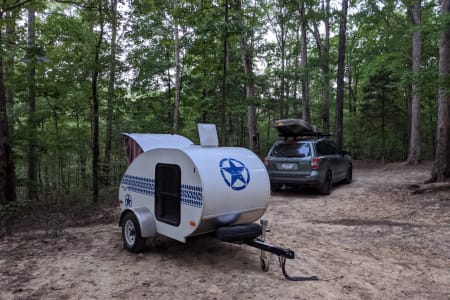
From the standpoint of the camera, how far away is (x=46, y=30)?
28.7ft

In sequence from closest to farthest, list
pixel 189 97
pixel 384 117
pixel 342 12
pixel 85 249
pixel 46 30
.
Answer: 1. pixel 85 249
2. pixel 46 30
3. pixel 342 12
4. pixel 189 97
5. pixel 384 117

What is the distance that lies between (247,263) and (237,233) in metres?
0.56

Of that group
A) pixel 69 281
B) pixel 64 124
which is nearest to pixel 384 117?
pixel 64 124

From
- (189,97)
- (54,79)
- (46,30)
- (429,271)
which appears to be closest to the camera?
(429,271)

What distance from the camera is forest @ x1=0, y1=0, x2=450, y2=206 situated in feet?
27.2

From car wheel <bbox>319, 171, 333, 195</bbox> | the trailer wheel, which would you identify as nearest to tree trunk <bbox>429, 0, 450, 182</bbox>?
car wheel <bbox>319, 171, 333, 195</bbox>

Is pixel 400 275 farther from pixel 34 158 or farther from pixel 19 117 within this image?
pixel 19 117

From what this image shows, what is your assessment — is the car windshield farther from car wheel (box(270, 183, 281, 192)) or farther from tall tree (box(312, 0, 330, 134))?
tall tree (box(312, 0, 330, 134))

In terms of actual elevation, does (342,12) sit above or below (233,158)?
above

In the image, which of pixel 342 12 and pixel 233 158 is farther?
pixel 342 12

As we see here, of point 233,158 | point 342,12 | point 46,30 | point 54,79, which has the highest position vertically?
point 342,12

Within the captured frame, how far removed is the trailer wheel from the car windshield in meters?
5.54

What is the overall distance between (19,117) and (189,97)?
7879mm

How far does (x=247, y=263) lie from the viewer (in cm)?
440
